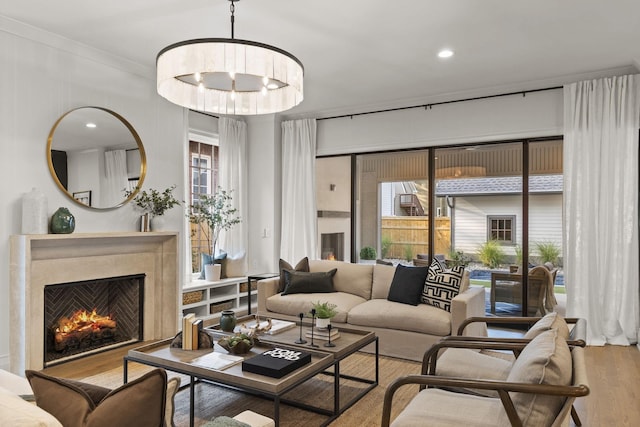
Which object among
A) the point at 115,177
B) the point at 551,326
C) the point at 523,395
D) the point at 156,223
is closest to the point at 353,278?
the point at 156,223

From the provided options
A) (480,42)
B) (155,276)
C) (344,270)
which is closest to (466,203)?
(344,270)

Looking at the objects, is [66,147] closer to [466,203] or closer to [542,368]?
[542,368]

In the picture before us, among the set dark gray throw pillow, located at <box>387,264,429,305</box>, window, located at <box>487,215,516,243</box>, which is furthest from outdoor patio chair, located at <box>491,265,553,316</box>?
dark gray throw pillow, located at <box>387,264,429,305</box>

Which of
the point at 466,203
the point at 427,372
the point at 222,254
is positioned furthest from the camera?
the point at 222,254

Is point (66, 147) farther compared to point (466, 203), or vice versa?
point (466, 203)

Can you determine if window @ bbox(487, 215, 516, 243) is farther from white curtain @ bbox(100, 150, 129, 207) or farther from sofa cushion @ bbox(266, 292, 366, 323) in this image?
white curtain @ bbox(100, 150, 129, 207)

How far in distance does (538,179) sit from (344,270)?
2339 mm

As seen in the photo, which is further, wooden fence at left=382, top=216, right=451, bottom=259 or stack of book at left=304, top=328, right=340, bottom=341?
wooden fence at left=382, top=216, right=451, bottom=259

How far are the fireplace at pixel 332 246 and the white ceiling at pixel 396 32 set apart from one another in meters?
2.18

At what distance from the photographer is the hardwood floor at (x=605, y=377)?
2.80m

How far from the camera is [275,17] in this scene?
10.9 feet

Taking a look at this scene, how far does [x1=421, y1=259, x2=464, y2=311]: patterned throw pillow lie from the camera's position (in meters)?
4.03

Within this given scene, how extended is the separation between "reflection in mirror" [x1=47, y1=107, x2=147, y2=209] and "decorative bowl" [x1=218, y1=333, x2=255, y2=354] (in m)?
2.05

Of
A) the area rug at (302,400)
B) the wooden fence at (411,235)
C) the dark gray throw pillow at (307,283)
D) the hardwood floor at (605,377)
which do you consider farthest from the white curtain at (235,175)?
the area rug at (302,400)
